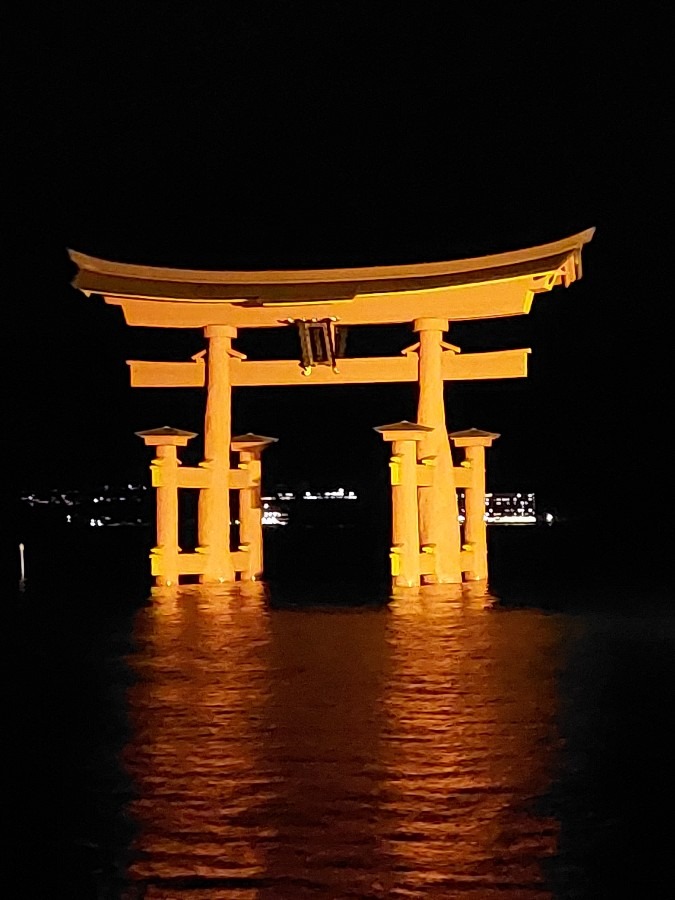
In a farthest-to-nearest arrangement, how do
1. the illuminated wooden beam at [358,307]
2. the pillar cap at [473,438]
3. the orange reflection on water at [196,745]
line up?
the pillar cap at [473,438]
the illuminated wooden beam at [358,307]
the orange reflection on water at [196,745]

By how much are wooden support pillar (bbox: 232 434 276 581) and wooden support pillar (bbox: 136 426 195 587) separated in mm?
1189

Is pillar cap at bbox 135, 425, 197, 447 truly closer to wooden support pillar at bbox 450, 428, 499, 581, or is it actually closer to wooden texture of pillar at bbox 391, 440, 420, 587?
wooden texture of pillar at bbox 391, 440, 420, 587

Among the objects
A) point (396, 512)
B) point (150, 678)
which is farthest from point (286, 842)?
point (396, 512)

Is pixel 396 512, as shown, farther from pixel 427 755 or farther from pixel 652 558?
pixel 652 558

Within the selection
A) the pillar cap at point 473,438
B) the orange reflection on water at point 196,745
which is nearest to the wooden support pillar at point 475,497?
the pillar cap at point 473,438

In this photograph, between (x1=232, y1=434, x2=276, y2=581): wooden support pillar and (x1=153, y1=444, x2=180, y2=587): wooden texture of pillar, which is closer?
(x1=153, y1=444, x2=180, y2=587): wooden texture of pillar

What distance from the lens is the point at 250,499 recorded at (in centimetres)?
1306

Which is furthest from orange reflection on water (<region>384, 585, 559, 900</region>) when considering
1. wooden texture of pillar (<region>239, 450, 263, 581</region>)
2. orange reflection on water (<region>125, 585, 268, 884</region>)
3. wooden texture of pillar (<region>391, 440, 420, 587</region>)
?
wooden texture of pillar (<region>239, 450, 263, 581</region>)

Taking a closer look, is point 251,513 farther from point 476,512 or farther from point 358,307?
point 358,307

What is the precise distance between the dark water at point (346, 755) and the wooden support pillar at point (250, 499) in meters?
2.97

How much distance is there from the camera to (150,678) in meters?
6.86

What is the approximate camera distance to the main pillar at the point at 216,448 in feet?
39.0

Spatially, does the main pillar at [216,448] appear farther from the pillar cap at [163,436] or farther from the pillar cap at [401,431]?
the pillar cap at [401,431]

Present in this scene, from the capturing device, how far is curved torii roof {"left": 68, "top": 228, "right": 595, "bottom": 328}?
10.9m
